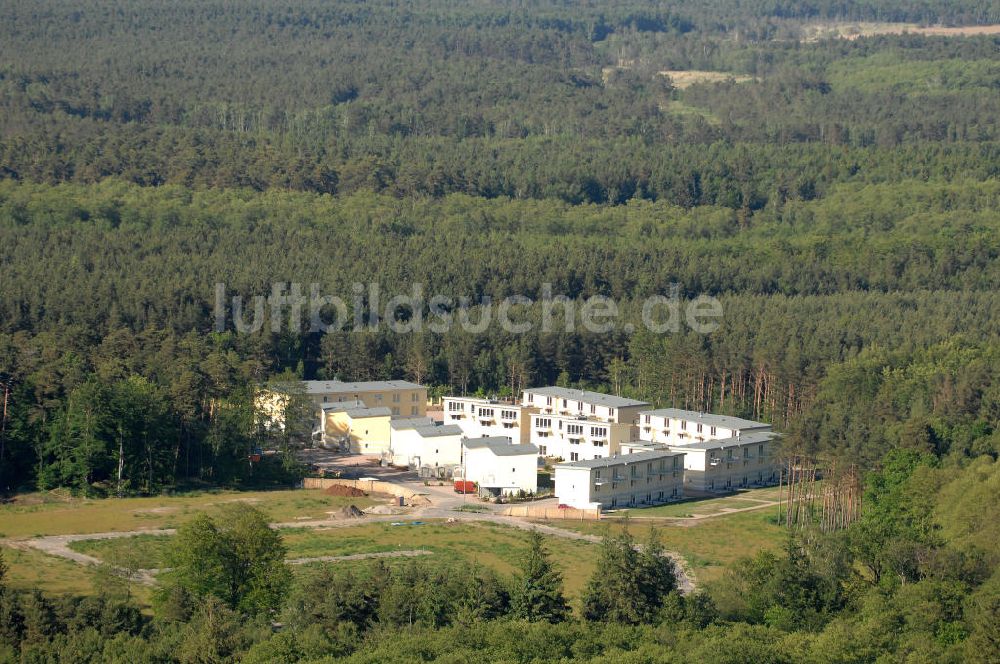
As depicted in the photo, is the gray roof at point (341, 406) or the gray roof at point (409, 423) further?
the gray roof at point (341, 406)

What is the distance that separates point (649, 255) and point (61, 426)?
4725cm

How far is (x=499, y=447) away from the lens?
5569 centimetres

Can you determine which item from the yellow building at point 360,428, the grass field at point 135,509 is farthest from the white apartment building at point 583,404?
the grass field at point 135,509

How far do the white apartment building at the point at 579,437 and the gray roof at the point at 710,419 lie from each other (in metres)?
1.25

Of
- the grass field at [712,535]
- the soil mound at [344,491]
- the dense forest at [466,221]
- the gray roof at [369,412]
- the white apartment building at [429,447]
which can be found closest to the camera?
the grass field at [712,535]

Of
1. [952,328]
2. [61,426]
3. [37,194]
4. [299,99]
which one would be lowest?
[61,426]

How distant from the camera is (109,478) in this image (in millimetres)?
53031

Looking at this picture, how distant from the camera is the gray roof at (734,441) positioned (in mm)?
57188

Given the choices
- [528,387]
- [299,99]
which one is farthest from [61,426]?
[299,99]

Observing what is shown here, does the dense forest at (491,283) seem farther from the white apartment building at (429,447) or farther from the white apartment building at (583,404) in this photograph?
the white apartment building at (429,447)

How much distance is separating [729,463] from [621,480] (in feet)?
20.3

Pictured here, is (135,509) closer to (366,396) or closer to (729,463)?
(366,396)

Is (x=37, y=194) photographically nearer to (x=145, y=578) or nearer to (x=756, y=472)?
(x=756, y=472)

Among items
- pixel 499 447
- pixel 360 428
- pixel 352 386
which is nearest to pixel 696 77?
pixel 352 386
